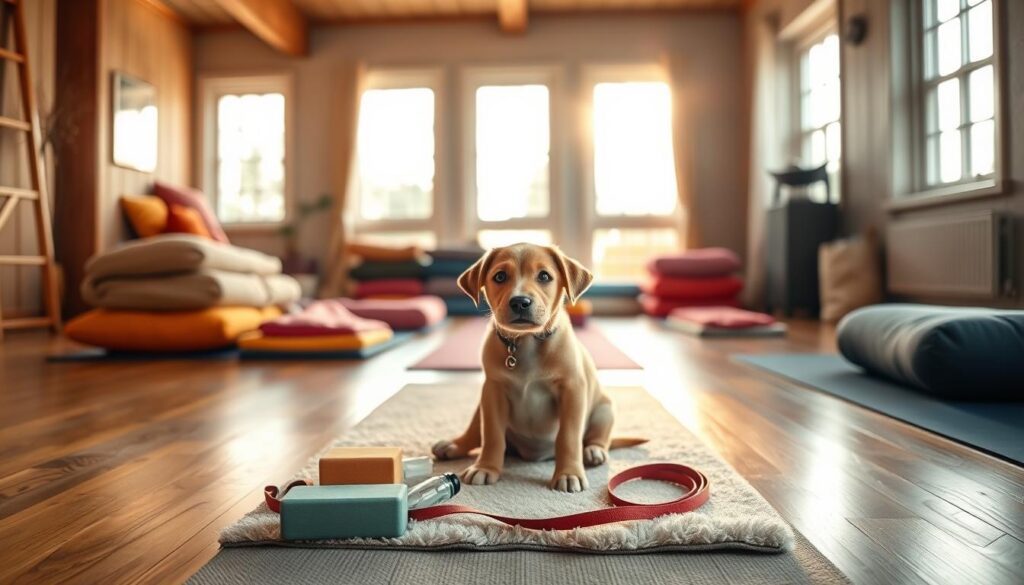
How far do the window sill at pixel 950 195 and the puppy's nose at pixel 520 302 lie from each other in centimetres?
353

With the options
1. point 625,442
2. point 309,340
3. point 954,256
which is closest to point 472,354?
point 309,340

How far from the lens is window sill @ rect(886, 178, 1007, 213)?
372cm

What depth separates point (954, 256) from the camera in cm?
401

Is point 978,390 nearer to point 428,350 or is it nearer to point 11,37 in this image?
point 428,350

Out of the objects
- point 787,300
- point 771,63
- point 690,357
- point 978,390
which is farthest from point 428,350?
point 771,63

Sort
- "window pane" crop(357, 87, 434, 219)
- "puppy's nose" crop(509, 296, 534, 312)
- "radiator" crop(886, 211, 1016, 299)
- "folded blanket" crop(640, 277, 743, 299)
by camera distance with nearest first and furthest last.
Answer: "puppy's nose" crop(509, 296, 534, 312), "radiator" crop(886, 211, 1016, 299), "folded blanket" crop(640, 277, 743, 299), "window pane" crop(357, 87, 434, 219)

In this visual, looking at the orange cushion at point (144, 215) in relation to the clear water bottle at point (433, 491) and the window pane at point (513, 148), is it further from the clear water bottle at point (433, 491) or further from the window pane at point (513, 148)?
the clear water bottle at point (433, 491)

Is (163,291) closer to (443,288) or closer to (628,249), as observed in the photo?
(443,288)

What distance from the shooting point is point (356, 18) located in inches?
275

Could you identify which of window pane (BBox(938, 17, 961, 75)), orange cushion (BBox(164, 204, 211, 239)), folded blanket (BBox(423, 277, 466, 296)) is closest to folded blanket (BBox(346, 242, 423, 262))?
folded blanket (BBox(423, 277, 466, 296))

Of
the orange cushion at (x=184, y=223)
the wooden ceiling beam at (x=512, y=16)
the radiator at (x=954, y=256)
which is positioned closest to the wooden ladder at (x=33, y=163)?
the orange cushion at (x=184, y=223)

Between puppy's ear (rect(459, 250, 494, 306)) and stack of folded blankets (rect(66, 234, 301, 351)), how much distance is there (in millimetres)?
2372

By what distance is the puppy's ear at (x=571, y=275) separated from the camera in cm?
134

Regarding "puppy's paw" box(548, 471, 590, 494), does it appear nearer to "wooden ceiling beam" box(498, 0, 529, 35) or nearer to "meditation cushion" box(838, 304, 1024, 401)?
"meditation cushion" box(838, 304, 1024, 401)
